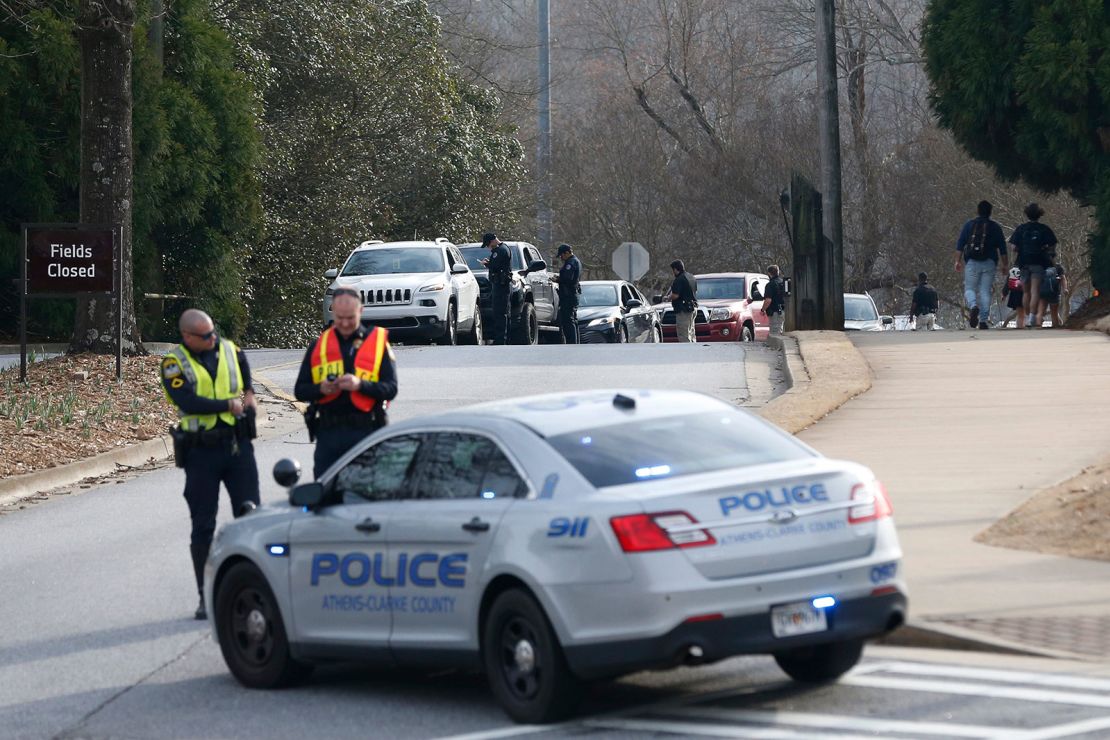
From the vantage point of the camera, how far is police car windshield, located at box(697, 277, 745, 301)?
39.5m

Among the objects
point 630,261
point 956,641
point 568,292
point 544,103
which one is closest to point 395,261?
point 568,292

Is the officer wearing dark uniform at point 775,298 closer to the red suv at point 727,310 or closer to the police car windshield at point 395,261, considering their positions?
the red suv at point 727,310

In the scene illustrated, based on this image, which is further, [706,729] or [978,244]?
[978,244]

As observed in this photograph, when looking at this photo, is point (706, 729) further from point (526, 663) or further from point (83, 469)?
point (83, 469)

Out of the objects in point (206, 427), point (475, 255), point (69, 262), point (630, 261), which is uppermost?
point (630, 261)

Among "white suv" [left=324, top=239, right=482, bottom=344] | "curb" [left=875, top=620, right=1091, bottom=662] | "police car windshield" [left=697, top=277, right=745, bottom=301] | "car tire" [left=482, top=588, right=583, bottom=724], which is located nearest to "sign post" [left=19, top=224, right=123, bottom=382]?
"white suv" [left=324, top=239, right=482, bottom=344]

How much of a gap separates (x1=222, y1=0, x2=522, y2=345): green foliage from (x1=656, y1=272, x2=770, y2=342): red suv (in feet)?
26.1

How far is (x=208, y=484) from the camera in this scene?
10.9 m

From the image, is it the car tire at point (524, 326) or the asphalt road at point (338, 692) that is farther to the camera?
the car tire at point (524, 326)

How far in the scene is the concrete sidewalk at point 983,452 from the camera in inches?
382

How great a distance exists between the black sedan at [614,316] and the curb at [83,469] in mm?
17215

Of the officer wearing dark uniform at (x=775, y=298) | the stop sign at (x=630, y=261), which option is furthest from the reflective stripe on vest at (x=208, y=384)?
the stop sign at (x=630, y=261)

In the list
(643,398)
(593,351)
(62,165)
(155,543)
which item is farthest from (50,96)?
(643,398)

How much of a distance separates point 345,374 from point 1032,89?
19.3 m
